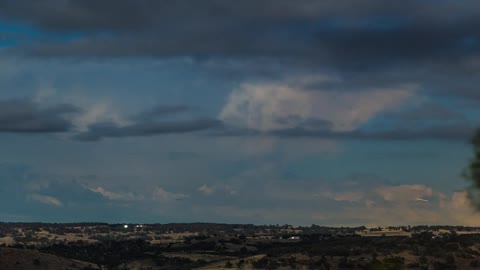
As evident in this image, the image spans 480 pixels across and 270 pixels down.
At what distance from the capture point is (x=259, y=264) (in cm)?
14950

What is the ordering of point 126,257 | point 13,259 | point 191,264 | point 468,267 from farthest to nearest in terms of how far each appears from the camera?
point 126,257 < point 191,264 < point 13,259 < point 468,267

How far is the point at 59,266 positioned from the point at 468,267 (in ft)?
235

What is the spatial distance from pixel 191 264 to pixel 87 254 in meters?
36.5

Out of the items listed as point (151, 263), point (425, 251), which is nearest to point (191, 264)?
point (151, 263)

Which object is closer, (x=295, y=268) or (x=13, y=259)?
(x=295, y=268)

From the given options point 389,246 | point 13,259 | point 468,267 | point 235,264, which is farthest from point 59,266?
point 468,267

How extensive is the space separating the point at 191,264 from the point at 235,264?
19088 millimetres

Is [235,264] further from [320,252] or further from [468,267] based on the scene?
[468,267]

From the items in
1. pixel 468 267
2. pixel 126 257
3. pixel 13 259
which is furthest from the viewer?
pixel 126 257

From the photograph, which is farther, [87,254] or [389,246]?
[87,254]

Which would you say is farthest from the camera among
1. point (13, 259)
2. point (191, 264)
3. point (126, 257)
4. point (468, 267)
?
point (126, 257)

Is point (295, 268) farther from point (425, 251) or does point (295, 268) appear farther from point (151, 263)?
point (151, 263)

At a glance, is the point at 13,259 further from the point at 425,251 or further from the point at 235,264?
the point at 425,251

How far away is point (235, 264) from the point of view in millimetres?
151625
